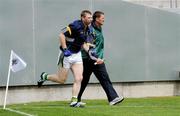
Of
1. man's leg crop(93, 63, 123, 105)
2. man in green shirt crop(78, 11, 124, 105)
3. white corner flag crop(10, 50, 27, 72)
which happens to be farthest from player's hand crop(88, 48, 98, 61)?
white corner flag crop(10, 50, 27, 72)

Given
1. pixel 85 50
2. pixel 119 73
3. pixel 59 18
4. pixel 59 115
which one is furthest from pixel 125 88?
pixel 59 115

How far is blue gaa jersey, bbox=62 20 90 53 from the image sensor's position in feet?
Answer: 38.8

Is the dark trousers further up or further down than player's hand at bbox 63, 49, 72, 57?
further down

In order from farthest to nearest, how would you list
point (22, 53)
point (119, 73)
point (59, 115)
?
1. point (119, 73)
2. point (22, 53)
3. point (59, 115)

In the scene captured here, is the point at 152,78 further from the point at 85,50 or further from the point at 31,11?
the point at 85,50

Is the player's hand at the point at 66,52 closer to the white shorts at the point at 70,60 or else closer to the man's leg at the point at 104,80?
the white shorts at the point at 70,60

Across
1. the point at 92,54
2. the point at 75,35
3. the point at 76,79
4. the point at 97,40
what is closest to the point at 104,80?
the point at 92,54

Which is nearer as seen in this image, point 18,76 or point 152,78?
point 18,76

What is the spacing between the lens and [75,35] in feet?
39.0

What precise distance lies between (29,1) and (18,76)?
178 cm

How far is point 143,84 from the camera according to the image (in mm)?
17531

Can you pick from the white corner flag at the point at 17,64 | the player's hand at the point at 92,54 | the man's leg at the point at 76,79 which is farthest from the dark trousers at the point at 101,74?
the white corner flag at the point at 17,64

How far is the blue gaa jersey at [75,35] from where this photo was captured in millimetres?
11812

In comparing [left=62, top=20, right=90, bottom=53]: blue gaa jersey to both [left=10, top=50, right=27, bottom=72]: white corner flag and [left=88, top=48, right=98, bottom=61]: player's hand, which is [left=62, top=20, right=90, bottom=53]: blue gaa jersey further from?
[left=10, top=50, right=27, bottom=72]: white corner flag
